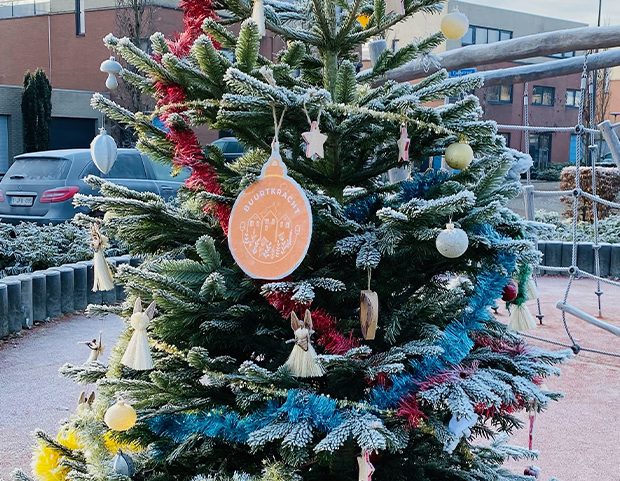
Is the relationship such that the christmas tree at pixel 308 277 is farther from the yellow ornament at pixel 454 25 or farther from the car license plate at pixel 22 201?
the car license plate at pixel 22 201

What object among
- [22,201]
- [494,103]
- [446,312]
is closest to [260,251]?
[446,312]

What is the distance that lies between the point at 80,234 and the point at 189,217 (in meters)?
7.00

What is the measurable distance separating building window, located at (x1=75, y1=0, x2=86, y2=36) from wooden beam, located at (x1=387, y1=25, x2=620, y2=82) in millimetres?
27473

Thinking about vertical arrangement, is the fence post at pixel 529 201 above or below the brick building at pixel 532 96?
below

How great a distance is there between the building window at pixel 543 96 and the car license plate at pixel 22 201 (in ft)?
127

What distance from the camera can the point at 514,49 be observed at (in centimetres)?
556

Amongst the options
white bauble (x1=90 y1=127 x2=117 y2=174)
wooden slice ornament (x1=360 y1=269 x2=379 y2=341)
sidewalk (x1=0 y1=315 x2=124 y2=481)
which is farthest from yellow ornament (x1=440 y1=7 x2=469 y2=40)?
sidewalk (x1=0 y1=315 x2=124 y2=481)

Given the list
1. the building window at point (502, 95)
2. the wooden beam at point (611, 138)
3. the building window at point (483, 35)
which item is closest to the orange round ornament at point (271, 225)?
the wooden beam at point (611, 138)

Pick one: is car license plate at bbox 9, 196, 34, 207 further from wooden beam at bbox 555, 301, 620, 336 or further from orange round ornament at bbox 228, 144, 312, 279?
orange round ornament at bbox 228, 144, 312, 279

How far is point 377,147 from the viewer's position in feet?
8.12

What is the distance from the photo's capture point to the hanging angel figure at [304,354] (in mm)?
1948

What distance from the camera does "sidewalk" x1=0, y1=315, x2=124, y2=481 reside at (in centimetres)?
424

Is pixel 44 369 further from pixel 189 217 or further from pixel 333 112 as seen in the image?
pixel 333 112

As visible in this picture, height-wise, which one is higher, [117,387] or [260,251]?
[260,251]
